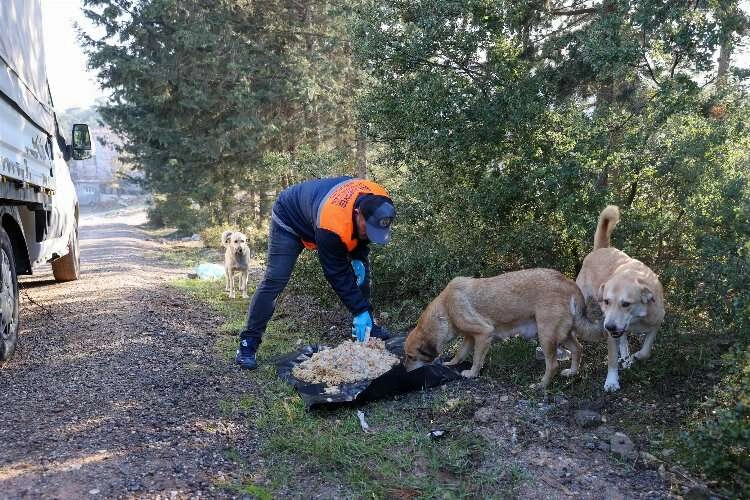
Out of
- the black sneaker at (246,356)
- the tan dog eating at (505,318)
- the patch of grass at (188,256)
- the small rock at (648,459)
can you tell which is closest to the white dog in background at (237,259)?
the black sneaker at (246,356)

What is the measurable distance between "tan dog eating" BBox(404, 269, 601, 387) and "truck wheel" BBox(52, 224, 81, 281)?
26.0 feet

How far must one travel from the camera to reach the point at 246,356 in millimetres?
5508

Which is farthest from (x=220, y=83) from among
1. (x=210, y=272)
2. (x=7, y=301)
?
(x=7, y=301)

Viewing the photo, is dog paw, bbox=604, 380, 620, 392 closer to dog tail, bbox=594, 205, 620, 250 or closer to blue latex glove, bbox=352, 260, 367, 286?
dog tail, bbox=594, 205, 620, 250

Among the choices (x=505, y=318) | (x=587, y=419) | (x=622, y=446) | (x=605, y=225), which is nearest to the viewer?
(x=622, y=446)

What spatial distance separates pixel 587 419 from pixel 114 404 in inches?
143

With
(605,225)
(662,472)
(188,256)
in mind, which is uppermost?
(605,225)

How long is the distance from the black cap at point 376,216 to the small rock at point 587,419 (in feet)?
6.88

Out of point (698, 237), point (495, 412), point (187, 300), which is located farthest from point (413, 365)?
point (187, 300)

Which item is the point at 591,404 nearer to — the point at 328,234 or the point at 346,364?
the point at 346,364

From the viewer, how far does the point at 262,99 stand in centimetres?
1770

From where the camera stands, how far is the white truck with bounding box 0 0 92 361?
5.36 meters

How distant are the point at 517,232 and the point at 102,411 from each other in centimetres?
479

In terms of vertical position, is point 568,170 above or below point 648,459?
above
